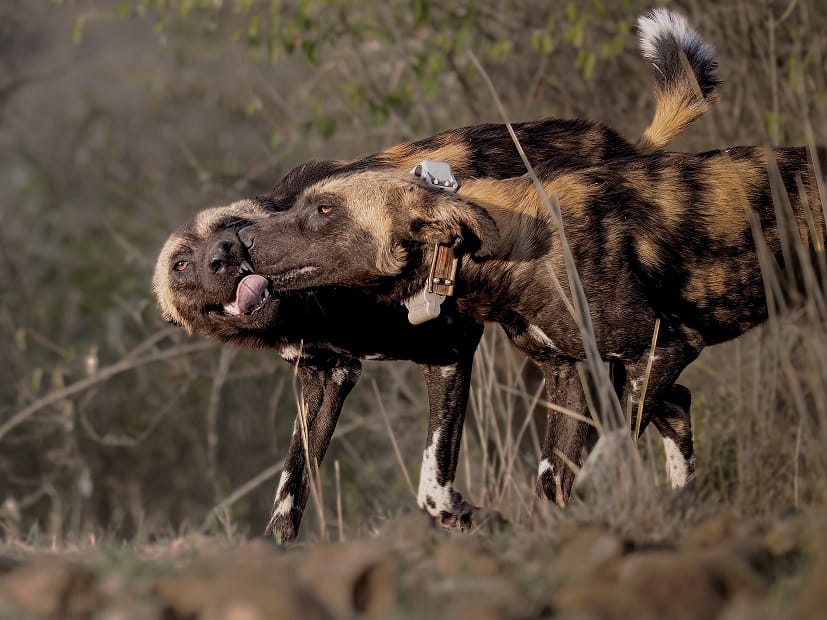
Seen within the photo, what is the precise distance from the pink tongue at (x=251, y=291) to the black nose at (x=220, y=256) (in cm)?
9

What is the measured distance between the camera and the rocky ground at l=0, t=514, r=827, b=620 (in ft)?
7.55

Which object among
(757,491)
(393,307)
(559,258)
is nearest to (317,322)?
(393,307)

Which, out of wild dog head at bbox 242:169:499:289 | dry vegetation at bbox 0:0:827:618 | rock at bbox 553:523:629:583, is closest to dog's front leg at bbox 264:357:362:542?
dry vegetation at bbox 0:0:827:618

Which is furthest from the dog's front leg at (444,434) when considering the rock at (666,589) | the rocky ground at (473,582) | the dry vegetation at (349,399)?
the rock at (666,589)

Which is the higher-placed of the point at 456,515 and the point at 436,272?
the point at 436,272

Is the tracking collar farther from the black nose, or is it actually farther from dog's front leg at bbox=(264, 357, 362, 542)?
the black nose

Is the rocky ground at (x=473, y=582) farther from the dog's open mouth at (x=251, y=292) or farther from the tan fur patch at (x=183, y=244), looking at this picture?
the tan fur patch at (x=183, y=244)

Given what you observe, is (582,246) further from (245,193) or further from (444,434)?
(245,193)

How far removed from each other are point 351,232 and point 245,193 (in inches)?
167

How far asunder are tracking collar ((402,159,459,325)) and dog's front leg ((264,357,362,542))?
0.56m

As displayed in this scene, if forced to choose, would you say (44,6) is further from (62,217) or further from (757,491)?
(757,491)

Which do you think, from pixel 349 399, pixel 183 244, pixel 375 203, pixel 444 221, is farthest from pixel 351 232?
pixel 349 399

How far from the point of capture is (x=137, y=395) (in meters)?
11.5

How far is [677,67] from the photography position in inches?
203
